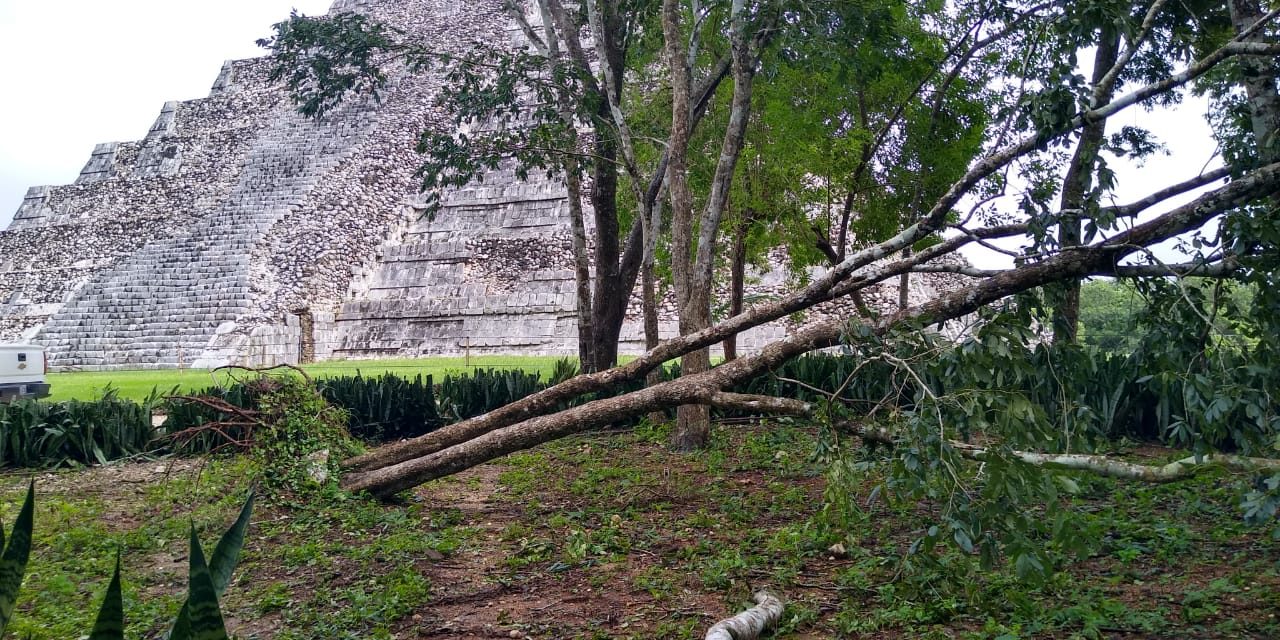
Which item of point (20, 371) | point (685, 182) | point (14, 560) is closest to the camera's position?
point (14, 560)

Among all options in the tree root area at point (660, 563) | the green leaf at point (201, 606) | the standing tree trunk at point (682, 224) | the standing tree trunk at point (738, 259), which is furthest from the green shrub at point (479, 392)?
the green leaf at point (201, 606)

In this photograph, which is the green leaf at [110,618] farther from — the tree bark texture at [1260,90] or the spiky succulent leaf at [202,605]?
the tree bark texture at [1260,90]

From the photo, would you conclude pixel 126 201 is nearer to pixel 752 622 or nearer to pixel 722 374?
pixel 722 374

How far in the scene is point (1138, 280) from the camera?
3578 mm

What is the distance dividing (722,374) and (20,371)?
26.5 ft

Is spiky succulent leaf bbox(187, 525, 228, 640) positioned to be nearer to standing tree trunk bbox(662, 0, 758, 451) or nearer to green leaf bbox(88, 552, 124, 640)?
green leaf bbox(88, 552, 124, 640)

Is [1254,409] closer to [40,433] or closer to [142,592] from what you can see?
[142,592]

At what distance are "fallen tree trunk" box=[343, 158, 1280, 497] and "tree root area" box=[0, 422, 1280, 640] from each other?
0.87 ft

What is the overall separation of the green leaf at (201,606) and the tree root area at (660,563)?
5.25 ft

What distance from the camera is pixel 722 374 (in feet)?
14.8

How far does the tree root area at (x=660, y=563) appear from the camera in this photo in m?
3.20

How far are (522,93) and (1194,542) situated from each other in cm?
2070

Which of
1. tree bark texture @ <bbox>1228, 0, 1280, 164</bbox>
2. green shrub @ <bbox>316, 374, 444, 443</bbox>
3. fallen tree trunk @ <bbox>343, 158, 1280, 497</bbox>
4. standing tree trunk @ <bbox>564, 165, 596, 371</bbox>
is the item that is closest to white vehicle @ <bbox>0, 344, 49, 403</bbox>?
green shrub @ <bbox>316, 374, 444, 443</bbox>

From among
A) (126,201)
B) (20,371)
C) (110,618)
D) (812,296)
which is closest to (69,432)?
(20,371)
